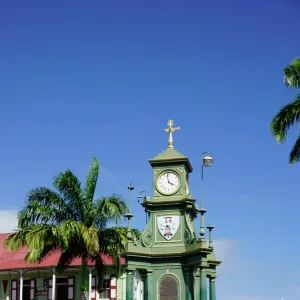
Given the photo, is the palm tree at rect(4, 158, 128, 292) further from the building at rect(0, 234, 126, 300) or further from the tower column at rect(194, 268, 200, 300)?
the building at rect(0, 234, 126, 300)

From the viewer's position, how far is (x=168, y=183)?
32.5 metres

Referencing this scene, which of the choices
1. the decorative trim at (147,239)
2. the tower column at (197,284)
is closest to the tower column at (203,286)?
the tower column at (197,284)

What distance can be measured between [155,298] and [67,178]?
756cm

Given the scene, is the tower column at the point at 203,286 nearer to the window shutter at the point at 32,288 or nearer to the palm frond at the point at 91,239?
the palm frond at the point at 91,239

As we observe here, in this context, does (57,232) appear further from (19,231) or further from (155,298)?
(155,298)

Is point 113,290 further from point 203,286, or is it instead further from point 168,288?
point 203,286

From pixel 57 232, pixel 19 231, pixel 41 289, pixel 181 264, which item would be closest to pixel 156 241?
pixel 181 264

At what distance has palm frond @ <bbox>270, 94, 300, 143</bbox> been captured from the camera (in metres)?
27.3

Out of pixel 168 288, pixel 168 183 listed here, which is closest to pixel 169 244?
pixel 168 288

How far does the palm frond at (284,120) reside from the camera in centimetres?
2730

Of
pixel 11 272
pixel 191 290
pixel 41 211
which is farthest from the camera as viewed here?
pixel 11 272

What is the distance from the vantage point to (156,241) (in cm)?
3206

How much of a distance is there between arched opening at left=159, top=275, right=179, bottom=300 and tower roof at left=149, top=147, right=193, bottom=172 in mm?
5617

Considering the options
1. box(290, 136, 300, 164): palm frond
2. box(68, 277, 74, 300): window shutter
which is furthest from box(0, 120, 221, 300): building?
box(68, 277, 74, 300): window shutter
